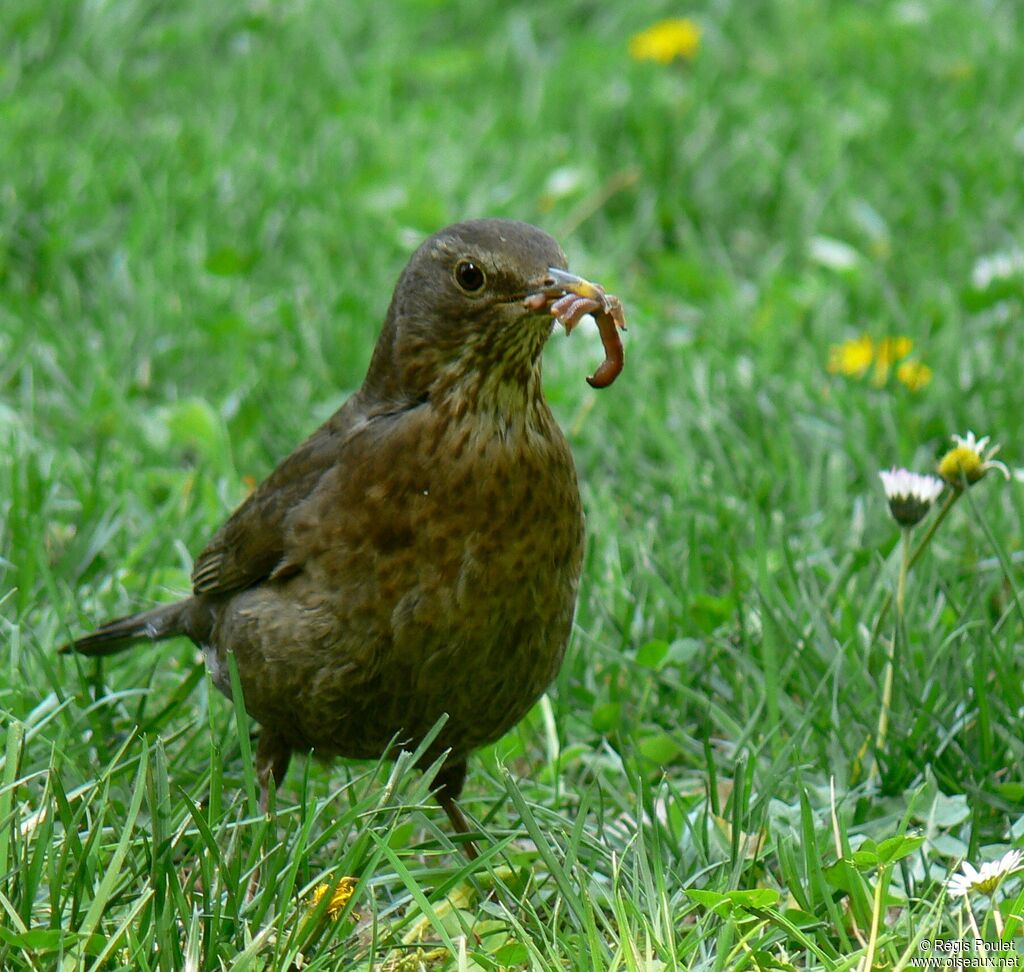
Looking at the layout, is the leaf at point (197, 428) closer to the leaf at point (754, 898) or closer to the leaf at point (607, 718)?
the leaf at point (607, 718)

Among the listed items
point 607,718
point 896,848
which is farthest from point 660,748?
point 896,848

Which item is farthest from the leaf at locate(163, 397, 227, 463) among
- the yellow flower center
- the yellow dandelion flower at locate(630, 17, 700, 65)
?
the yellow dandelion flower at locate(630, 17, 700, 65)

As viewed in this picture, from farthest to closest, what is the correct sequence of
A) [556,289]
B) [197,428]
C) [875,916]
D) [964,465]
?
[197,428], [964,465], [556,289], [875,916]

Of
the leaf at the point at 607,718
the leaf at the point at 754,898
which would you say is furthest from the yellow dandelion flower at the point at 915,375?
the leaf at the point at 754,898

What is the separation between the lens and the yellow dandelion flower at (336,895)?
286 centimetres

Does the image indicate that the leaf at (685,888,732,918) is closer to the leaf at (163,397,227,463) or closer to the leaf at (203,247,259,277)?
the leaf at (163,397,227,463)

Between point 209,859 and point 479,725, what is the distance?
2.21 feet

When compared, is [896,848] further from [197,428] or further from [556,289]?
[197,428]

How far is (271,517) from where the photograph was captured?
357 cm

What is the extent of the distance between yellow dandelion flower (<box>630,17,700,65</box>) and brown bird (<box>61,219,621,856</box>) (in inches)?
167

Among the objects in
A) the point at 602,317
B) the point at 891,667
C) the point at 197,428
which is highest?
the point at 602,317

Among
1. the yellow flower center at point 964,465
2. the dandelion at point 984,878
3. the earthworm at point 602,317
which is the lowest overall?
the dandelion at point 984,878

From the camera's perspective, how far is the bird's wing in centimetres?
349

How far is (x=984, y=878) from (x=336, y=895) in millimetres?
1073
